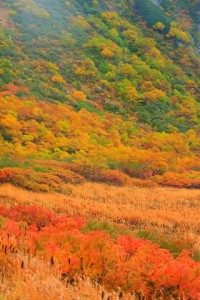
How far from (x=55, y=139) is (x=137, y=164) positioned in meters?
6.22

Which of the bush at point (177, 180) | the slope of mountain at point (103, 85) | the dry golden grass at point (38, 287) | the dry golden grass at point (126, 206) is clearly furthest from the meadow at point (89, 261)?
the slope of mountain at point (103, 85)

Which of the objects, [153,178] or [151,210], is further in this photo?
[153,178]

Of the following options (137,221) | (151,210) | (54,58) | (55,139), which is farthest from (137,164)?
(54,58)

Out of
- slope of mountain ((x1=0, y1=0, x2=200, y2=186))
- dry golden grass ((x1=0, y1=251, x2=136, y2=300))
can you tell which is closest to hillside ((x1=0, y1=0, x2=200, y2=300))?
dry golden grass ((x1=0, y1=251, x2=136, y2=300))

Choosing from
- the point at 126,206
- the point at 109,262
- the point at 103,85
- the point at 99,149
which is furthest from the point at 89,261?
the point at 103,85

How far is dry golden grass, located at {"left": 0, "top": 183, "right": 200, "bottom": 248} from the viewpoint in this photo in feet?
40.9

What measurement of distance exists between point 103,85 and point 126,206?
34.5 m

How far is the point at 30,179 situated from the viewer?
55.9 ft

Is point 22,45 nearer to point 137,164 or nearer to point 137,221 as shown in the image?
point 137,164

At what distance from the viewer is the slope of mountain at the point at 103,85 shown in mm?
27672

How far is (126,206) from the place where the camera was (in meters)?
14.8

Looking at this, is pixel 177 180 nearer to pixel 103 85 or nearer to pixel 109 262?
pixel 109 262

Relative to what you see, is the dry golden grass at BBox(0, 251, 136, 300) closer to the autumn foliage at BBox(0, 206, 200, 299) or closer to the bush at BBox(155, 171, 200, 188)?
the autumn foliage at BBox(0, 206, 200, 299)

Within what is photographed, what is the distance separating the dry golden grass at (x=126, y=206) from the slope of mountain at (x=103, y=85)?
17.6 feet
